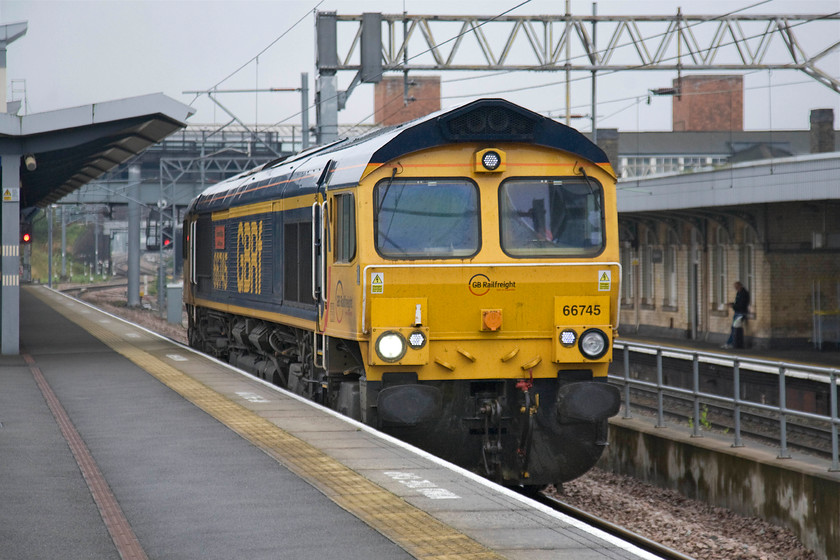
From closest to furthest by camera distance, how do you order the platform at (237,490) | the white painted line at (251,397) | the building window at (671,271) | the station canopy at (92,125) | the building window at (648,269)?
1. the platform at (237,490)
2. the white painted line at (251,397)
3. the station canopy at (92,125)
4. the building window at (671,271)
5. the building window at (648,269)

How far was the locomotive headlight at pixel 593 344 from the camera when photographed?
33.8 feet

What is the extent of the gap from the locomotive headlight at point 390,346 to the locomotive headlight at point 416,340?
0.24 feet

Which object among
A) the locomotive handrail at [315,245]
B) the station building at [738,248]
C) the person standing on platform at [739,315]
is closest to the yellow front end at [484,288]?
the locomotive handrail at [315,245]

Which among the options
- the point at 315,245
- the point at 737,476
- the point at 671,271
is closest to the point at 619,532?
the point at 737,476

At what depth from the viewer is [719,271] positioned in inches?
1053

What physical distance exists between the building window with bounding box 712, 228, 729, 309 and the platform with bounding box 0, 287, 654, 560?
51.6 feet

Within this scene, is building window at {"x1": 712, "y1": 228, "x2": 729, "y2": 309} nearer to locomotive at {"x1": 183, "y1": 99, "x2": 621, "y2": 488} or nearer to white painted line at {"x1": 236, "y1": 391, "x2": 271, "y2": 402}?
white painted line at {"x1": 236, "y1": 391, "x2": 271, "y2": 402}

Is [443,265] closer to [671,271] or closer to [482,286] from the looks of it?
[482,286]

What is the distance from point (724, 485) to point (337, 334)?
165 inches

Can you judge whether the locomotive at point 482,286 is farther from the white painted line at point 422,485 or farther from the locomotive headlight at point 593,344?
the white painted line at point 422,485

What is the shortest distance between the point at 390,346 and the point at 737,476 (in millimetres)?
3839

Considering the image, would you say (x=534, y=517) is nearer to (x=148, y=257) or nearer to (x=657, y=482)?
(x=657, y=482)

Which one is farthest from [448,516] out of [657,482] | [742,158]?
[742,158]

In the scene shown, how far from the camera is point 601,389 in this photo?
10164mm
